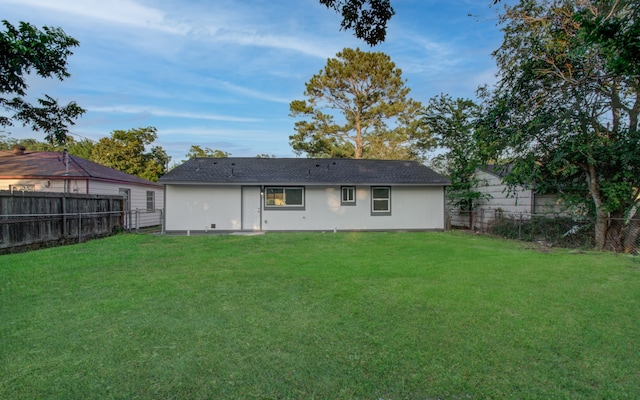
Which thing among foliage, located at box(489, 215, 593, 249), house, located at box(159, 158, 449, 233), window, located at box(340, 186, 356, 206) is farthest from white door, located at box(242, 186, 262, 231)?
foliage, located at box(489, 215, 593, 249)

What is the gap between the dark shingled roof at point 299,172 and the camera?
14062mm

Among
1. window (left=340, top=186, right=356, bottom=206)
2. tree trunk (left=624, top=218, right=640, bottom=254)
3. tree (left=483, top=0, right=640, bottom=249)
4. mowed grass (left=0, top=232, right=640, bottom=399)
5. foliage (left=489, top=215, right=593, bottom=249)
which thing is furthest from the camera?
window (left=340, top=186, right=356, bottom=206)

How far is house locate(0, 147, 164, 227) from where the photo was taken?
13.4 m

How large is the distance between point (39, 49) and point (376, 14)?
344 inches

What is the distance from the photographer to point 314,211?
47.8ft

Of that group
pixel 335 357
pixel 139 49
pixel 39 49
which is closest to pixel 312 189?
pixel 139 49

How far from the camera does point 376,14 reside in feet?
12.6

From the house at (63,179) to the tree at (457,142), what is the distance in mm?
14593

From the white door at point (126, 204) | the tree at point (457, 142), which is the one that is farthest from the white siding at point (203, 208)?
the tree at point (457, 142)

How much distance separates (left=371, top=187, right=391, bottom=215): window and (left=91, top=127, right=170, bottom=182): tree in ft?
61.9

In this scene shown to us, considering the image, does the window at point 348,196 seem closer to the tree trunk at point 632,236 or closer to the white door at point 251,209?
the white door at point 251,209

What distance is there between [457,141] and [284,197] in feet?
30.2

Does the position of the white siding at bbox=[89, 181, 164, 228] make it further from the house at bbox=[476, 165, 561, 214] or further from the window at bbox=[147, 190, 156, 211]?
the house at bbox=[476, 165, 561, 214]

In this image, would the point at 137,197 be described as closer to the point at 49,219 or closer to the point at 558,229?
the point at 49,219
